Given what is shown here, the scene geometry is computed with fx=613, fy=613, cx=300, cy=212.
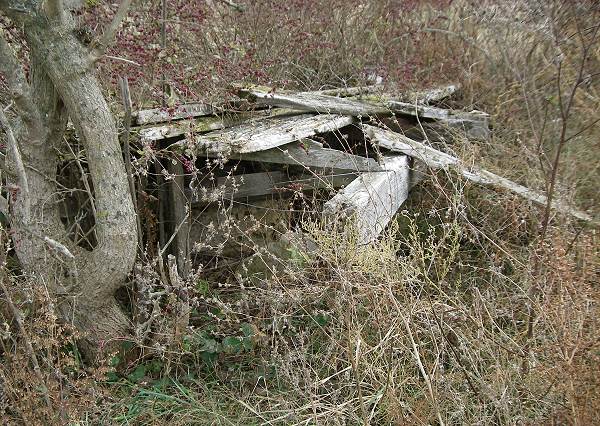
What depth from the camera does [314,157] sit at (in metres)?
4.62

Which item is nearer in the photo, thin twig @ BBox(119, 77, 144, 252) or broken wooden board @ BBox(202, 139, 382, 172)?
thin twig @ BBox(119, 77, 144, 252)

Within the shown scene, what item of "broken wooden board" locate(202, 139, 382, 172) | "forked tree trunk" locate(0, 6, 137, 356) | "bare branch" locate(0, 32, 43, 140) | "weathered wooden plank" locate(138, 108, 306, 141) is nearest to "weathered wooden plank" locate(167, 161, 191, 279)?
"weathered wooden plank" locate(138, 108, 306, 141)

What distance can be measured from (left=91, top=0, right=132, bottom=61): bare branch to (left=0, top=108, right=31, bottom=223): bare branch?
62 cm

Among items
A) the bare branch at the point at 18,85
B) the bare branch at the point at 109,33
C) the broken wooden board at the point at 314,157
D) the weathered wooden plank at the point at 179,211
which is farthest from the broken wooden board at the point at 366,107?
the bare branch at the point at 18,85

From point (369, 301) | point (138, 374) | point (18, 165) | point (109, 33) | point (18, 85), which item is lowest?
point (138, 374)

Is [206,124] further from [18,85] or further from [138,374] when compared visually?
[138,374]

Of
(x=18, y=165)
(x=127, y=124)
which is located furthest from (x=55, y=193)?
(x=127, y=124)

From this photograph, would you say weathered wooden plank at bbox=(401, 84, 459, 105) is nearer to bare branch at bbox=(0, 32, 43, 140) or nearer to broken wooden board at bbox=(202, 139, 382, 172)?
broken wooden board at bbox=(202, 139, 382, 172)

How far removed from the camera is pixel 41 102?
3752mm

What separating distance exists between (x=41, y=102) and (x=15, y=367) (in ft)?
5.18

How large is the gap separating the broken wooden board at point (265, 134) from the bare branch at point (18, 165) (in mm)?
1010

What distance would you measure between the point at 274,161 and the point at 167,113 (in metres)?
0.86

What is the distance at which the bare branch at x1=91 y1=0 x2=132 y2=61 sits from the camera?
345 centimetres

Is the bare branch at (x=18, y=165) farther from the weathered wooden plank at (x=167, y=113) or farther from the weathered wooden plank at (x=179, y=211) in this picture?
the weathered wooden plank at (x=179, y=211)
